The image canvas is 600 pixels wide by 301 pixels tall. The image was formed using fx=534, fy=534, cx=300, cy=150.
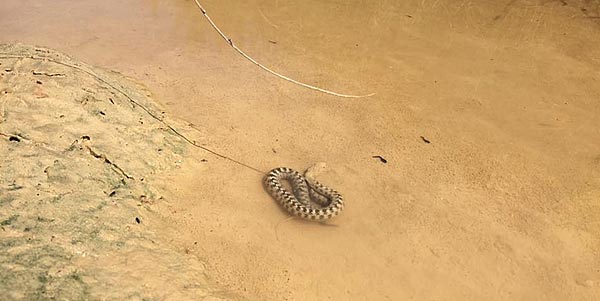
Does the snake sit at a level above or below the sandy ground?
below

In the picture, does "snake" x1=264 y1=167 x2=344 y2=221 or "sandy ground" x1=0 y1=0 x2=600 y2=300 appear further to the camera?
"snake" x1=264 y1=167 x2=344 y2=221

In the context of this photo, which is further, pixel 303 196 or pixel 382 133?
pixel 382 133

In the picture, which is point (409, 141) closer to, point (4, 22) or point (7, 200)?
point (7, 200)

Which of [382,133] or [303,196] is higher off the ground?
[382,133]

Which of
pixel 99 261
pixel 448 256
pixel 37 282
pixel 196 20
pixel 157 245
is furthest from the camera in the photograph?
pixel 196 20

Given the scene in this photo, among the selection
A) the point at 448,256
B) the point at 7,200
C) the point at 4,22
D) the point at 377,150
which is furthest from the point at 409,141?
the point at 4,22
